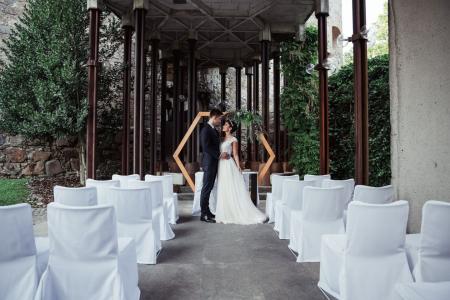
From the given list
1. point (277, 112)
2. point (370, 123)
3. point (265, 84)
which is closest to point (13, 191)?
point (265, 84)

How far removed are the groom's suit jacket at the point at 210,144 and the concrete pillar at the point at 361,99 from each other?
239 centimetres

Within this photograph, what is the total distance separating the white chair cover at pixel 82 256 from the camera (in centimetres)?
236

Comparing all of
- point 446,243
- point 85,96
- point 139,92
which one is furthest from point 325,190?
point 85,96

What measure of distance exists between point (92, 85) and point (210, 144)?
384cm

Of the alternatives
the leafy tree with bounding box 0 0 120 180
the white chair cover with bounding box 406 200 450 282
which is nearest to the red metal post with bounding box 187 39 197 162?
the leafy tree with bounding box 0 0 120 180

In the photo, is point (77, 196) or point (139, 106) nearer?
point (77, 196)

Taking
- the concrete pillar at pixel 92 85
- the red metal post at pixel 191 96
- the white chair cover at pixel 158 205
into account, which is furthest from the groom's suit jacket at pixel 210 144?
the red metal post at pixel 191 96

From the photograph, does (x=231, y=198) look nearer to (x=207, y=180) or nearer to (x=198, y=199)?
(x=207, y=180)

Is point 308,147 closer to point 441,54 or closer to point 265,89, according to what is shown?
point 265,89

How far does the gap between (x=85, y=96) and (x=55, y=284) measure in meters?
7.84

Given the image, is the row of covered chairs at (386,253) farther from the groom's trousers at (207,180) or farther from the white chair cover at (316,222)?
the groom's trousers at (207,180)

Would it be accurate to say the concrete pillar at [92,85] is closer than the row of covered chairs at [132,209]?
No

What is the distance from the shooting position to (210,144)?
5.68 metres

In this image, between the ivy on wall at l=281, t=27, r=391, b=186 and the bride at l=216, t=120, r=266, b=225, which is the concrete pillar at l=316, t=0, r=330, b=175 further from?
the bride at l=216, t=120, r=266, b=225
